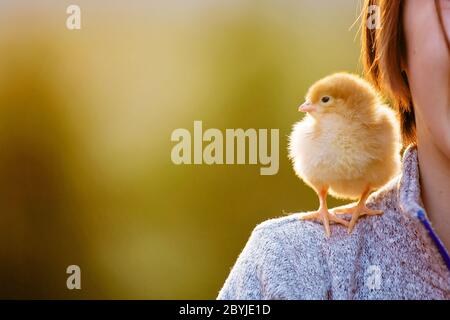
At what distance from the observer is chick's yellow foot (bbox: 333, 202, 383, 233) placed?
976 mm

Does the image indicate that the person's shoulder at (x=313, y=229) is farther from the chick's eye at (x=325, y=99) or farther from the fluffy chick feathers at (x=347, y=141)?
the chick's eye at (x=325, y=99)

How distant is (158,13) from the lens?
224 centimetres

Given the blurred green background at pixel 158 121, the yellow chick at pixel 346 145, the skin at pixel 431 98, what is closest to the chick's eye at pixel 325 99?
the yellow chick at pixel 346 145

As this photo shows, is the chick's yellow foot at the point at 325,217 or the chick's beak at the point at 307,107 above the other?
the chick's beak at the point at 307,107

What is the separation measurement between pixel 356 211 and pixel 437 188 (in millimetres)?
111

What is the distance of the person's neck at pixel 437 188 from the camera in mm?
970

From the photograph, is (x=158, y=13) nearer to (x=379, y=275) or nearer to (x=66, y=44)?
(x=66, y=44)

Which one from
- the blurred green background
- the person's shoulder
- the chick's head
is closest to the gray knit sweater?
the person's shoulder

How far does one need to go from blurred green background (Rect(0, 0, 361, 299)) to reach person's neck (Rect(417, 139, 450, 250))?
1.21m

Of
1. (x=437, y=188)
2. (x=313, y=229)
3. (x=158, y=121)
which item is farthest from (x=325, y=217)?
(x=158, y=121)

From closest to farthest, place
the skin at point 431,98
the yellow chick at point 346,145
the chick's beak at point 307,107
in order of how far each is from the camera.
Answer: the skin at point 431,98
the yellow chick at point 346,145
the chick's beak at point 307,107

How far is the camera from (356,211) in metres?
0.99

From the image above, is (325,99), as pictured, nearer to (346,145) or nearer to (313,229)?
(346,145)

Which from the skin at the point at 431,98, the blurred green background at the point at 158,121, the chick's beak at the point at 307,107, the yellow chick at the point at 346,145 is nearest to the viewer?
the skin at the point at 431,98
